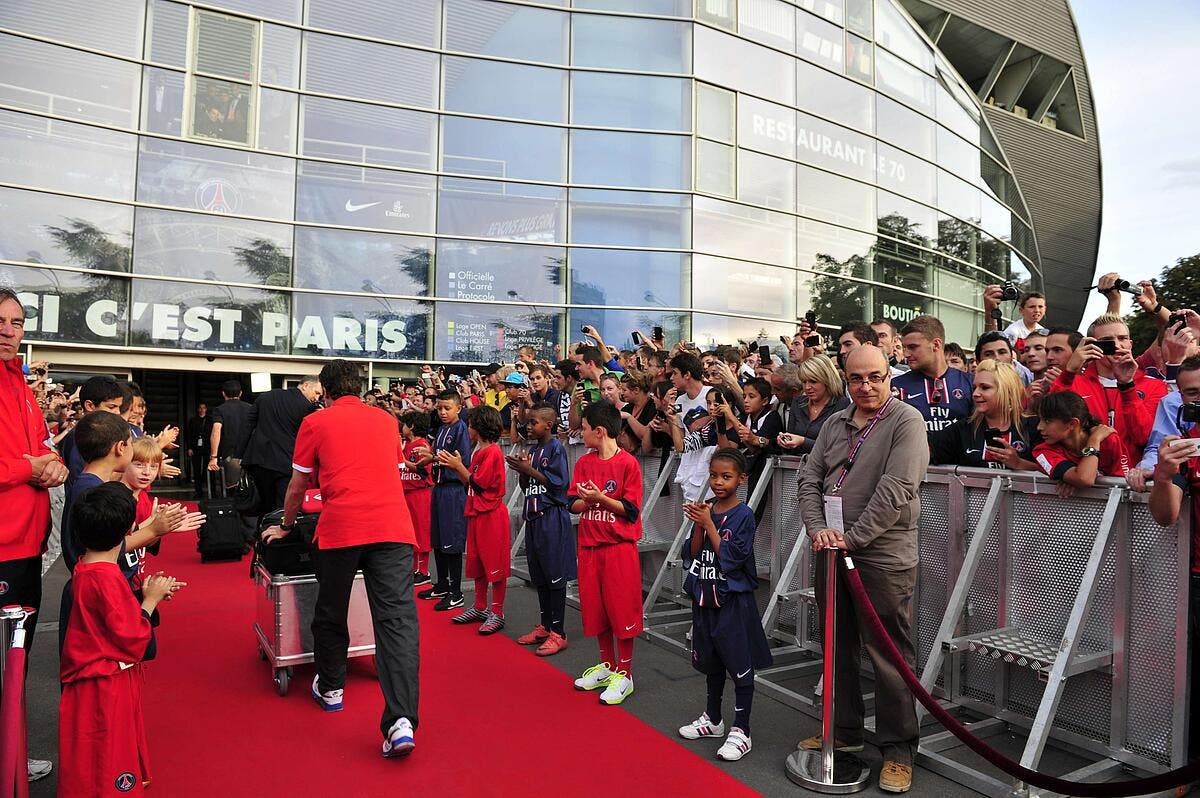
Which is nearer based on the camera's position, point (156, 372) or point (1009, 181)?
point (156, 372)

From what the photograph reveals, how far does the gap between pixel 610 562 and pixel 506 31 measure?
15.5 metres

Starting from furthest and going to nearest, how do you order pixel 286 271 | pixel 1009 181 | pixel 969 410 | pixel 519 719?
1. pixel 1009 181
2. pixel 286 271
3. pixel 969 410
4. pixel 519 719

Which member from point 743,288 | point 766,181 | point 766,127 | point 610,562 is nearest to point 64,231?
point 743,288

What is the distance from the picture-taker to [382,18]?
1688 cm

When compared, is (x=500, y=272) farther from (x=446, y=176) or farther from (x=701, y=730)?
(x=701, y=730)

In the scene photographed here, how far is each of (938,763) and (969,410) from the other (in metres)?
2.24

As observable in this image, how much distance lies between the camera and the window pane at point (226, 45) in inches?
607

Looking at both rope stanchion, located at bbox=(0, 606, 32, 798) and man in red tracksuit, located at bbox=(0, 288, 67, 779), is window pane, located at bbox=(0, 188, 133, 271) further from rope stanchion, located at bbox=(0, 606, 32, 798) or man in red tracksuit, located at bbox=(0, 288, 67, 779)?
rope stanchion, located at bbox=(0, 606, 32, 798)

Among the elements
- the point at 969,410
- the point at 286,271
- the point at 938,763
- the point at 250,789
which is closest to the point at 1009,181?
the point at 286,271

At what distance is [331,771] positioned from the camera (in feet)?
13.3

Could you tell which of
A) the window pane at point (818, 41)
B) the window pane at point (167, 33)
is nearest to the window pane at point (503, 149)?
the window pane at point (167, 33)

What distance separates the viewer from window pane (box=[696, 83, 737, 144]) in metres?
17.9

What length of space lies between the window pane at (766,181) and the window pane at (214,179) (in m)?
10.0

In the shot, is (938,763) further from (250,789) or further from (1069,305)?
(1069,305)
